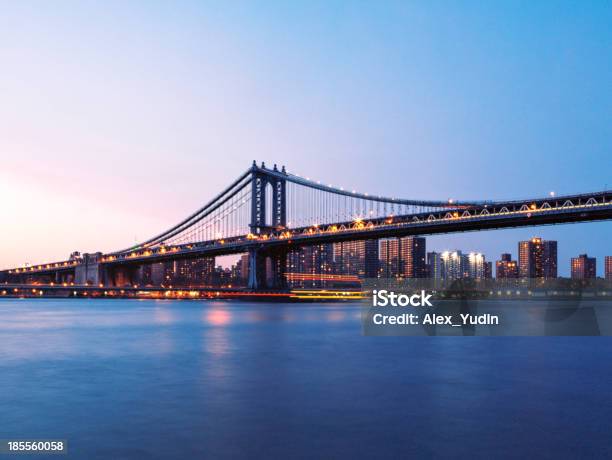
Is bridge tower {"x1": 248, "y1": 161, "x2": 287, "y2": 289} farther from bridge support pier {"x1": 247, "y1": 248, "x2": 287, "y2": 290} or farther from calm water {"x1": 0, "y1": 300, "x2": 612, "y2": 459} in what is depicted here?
calm water {"x1": 0, "y1": 300, "x2": 612, "y2": 459}

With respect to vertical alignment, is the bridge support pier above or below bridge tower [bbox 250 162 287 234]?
below

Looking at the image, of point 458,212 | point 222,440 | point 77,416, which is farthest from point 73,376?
point 458,212

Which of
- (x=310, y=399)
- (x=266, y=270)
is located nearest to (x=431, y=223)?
(x=266, y=270)

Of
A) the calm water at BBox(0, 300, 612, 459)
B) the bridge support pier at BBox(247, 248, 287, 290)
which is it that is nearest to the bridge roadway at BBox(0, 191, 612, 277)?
→ the bridge support pier at BBox(247, 248, 287, 290)

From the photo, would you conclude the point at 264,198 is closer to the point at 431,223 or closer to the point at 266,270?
the point at 266,270

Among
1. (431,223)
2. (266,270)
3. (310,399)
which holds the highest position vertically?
(431,223)

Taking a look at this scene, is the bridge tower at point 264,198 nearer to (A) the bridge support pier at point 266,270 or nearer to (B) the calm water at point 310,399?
(A) the bridge support pier at point 266,270

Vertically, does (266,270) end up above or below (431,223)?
below
